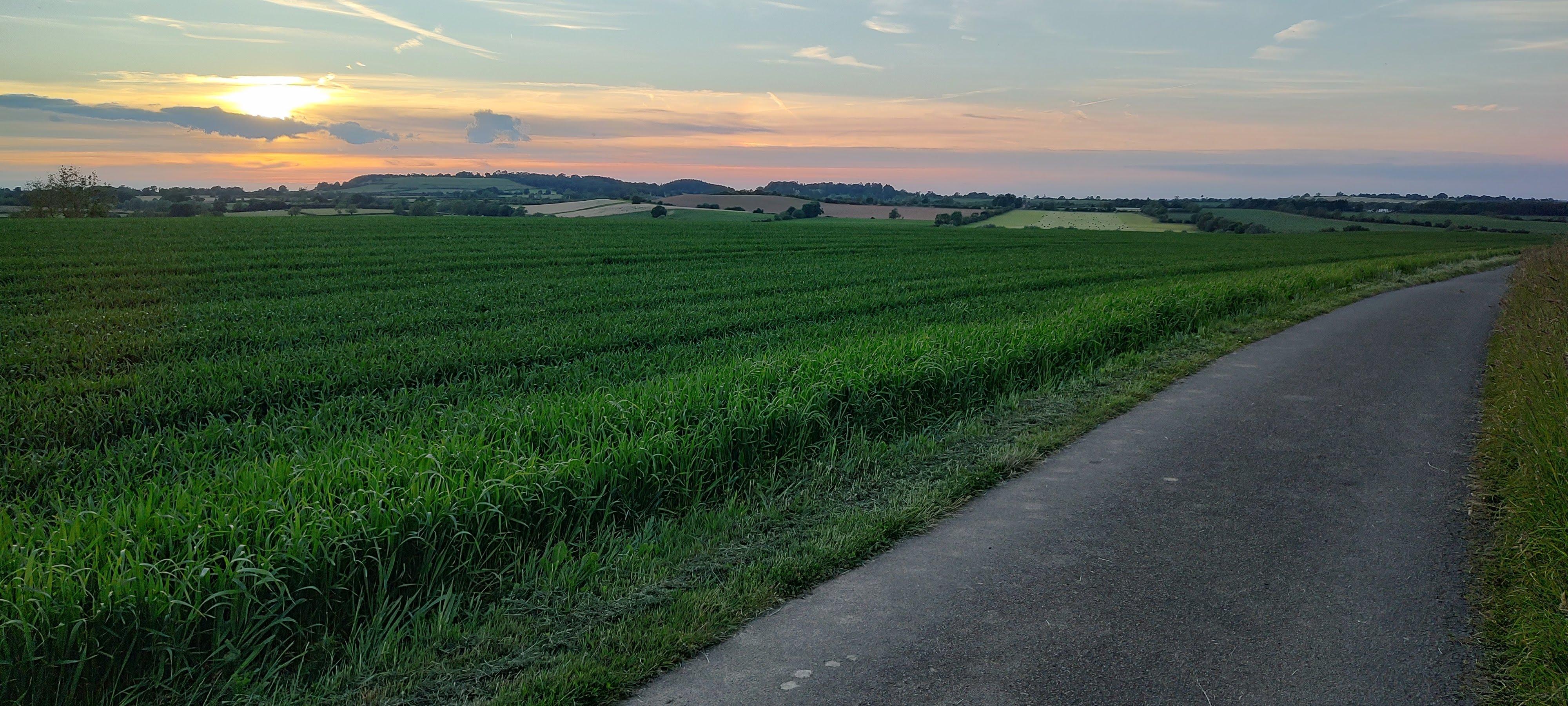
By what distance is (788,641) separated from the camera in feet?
13.1

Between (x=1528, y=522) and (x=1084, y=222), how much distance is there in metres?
83.5

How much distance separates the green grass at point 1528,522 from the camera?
3.69 metres

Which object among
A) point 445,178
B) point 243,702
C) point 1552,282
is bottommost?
point 243,702

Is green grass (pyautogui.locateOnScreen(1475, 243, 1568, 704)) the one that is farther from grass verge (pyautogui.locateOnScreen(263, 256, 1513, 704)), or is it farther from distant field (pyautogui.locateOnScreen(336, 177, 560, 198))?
distant field (pyautogui.locateOnScreen(336, 177, 560, 198))

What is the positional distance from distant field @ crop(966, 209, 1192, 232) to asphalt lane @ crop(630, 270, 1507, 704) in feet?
222

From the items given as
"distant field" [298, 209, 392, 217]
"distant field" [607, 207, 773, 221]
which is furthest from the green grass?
"distant field" [298, 209, 392, 217]

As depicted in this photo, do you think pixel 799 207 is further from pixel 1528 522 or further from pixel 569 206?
pixel 1528 522

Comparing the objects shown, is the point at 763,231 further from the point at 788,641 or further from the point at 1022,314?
the point at 788,641

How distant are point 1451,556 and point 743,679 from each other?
4267mm

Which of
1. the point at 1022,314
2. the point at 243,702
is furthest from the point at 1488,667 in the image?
the point at 1022,314

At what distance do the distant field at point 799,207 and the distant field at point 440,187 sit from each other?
54.6ft

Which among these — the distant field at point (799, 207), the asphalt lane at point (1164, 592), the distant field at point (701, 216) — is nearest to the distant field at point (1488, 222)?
the distant field at point (799, 207)

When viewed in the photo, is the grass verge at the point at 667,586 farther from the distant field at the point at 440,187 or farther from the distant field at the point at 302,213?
the distant field at the point at 440,187

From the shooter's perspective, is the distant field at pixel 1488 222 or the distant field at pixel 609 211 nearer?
the distant field at pixel 609 211
